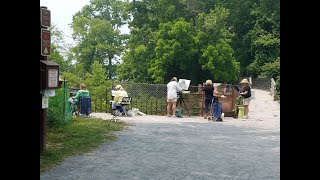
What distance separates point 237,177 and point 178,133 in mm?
5032

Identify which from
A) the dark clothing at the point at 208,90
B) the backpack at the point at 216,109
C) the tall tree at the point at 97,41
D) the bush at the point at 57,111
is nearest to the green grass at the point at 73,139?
the bush at the point at 57,111

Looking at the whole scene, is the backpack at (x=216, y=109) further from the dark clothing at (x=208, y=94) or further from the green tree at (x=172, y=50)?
the green tree at (x=172, y=50)

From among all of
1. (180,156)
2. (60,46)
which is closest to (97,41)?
(60,46)

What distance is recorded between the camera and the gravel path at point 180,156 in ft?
20.4

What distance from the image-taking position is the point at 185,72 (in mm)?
35656

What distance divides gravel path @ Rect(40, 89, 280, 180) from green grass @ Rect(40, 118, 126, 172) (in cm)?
25

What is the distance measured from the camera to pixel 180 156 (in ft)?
25.6

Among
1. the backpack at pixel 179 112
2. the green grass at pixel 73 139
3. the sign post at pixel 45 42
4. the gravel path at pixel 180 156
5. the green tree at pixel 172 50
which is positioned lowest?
the gravel path at pixel 180 156

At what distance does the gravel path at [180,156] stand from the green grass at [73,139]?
247 mm

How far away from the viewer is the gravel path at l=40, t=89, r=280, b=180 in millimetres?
6207
